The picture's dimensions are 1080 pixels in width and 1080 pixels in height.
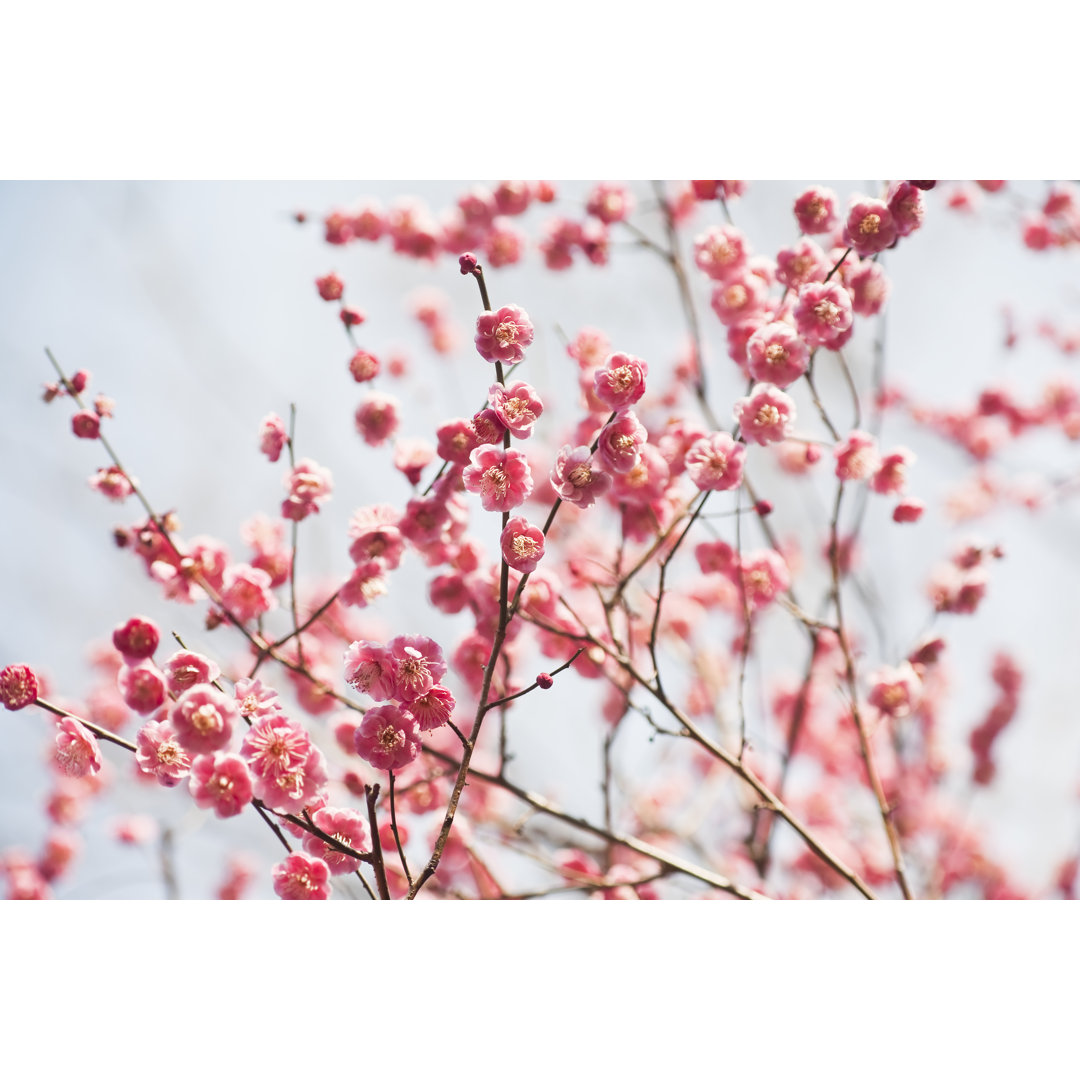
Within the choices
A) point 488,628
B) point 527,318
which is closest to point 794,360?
point 527,318

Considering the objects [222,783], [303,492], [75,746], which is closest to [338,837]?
[222,783]

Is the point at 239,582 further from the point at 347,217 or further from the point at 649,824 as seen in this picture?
the point at 649,824

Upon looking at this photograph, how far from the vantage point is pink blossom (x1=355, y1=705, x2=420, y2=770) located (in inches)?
33.9

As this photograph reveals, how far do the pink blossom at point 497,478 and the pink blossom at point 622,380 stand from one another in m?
0.13

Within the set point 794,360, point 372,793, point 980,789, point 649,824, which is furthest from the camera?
point 980,789

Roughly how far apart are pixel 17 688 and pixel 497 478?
575 mm

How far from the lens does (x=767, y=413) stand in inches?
39.9

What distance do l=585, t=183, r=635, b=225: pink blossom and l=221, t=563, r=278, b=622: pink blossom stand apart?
0.92m

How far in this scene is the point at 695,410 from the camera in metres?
1.68

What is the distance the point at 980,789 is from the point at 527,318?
75.6 inches

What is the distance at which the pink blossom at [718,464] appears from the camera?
1.01m

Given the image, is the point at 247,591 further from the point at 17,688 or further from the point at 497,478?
the point at 497,478

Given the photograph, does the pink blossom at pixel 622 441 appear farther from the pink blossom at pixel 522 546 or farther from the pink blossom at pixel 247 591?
the pink blossom at pixel 247 591

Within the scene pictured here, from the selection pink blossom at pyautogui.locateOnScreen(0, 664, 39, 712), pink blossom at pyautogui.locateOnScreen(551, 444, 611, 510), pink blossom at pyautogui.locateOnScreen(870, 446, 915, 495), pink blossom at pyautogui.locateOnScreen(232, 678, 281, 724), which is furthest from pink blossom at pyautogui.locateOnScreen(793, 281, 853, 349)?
pink blossom at pyautogui.locateOnScreen(0, 664, 39, 712)
